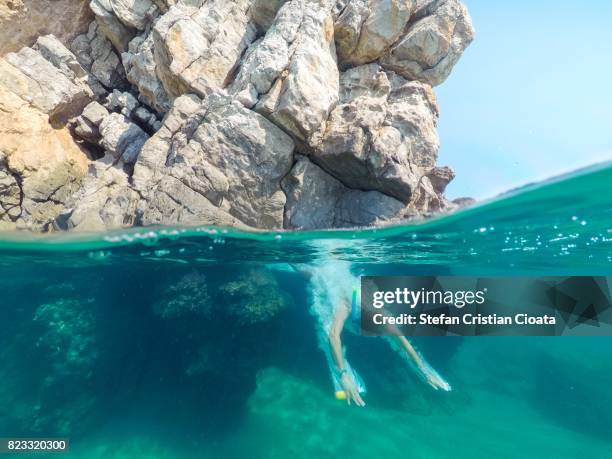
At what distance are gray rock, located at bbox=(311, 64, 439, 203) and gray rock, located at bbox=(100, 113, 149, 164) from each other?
9732mm

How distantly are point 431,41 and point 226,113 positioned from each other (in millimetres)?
12699

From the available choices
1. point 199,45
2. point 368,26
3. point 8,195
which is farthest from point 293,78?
point 8,195

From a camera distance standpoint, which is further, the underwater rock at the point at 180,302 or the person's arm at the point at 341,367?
the underwater rock at the point at 180,302

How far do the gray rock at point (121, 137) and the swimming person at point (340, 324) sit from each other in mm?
10861

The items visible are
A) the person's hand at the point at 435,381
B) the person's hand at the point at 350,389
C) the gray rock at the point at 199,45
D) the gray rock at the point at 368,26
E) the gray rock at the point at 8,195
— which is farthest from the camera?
the gray rock at the point at 368,26

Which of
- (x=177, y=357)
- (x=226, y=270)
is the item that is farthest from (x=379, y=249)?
(x=177, y=357)

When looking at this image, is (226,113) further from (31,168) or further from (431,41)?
(431,41)

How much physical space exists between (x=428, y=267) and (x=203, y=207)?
511 inches

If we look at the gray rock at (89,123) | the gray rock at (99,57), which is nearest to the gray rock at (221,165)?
the gray rock at (89,123)

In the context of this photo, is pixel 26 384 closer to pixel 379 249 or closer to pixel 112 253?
pixel 112 253

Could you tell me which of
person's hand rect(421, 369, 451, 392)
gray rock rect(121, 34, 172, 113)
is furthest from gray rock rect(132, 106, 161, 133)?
person's hand rect(421, 369, 451, 392)

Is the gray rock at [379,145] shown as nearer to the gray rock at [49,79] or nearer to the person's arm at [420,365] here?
the person's arm at [420,365]

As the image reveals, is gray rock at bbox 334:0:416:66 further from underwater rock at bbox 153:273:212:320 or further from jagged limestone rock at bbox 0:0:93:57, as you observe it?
jagged limestone rock at bbox 0:0:93:57

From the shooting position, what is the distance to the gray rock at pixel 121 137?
18391 millimetres
